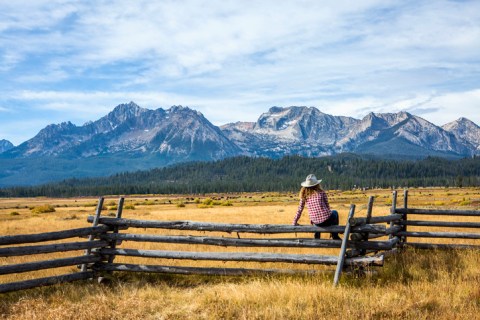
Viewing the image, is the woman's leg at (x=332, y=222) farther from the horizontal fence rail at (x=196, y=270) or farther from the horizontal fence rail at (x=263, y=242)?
the horizontal fence rail at (x=196, y=270)

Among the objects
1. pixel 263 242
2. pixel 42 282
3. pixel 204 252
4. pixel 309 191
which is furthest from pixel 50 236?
pixel 309 191

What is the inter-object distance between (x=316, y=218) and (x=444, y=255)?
15.4 feet

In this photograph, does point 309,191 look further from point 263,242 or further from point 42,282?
point 42,282

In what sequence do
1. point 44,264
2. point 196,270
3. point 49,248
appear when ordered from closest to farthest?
1. point 44,264
2. point 49,248
3. point 196,270

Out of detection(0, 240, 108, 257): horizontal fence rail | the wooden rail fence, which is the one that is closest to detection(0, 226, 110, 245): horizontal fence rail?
the wooden rail fence

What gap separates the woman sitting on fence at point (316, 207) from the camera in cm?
1112

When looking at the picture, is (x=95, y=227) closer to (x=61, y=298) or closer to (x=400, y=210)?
(x=61, y=298)

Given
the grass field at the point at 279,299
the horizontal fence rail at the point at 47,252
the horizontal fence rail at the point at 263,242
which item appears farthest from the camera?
the horizontal fence rail at the point at 263,242

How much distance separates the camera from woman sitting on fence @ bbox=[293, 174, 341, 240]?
11125 mm

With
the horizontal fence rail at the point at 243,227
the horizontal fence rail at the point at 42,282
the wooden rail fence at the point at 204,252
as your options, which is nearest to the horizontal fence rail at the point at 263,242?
the wooden rail fence at the point at 204,252

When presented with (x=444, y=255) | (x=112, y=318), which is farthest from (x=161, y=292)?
(x=444, y=255)

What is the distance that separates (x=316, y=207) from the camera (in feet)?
36.8

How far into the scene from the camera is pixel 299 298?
8.30 m

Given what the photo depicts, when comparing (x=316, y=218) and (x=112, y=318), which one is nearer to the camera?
(x=112, y=318)
